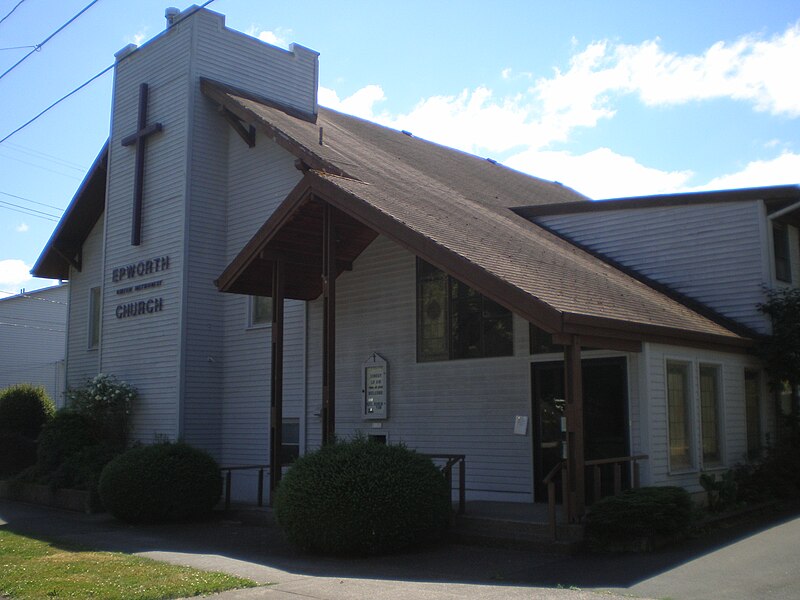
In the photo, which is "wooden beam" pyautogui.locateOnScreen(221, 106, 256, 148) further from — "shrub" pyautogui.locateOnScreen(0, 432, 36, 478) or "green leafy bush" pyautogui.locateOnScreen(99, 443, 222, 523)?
"shrub" pyautogui.locateOnScreen(0, 432, 36, 478)

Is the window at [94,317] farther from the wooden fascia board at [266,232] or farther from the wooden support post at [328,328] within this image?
the wooden support post at [328,328]

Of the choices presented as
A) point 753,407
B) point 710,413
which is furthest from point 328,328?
point 753,407

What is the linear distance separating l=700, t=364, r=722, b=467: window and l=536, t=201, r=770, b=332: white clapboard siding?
190cm

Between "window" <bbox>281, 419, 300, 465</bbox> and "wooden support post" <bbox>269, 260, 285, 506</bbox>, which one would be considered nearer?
"wooden support post" <bbox>269, 260, 285, 506</bbox>

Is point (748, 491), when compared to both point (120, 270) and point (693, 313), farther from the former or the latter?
point (120, 270)

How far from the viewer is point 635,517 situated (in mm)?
10195

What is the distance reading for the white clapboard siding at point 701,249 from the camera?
15.4 meters

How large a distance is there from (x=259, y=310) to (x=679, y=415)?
923cm

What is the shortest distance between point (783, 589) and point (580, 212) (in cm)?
1051

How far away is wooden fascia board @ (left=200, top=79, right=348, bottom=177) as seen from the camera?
15.6 metres

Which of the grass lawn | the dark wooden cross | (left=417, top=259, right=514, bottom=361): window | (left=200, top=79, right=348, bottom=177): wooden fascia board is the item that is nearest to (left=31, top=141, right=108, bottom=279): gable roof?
the dark wooden cross

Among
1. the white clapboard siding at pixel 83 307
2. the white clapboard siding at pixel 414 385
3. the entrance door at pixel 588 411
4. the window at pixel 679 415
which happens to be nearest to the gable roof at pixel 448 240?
the window at pixel 679 415

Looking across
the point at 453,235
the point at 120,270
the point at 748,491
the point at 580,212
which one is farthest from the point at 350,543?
the point at 120,270

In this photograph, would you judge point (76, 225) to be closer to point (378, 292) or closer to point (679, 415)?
point (378, 292)
